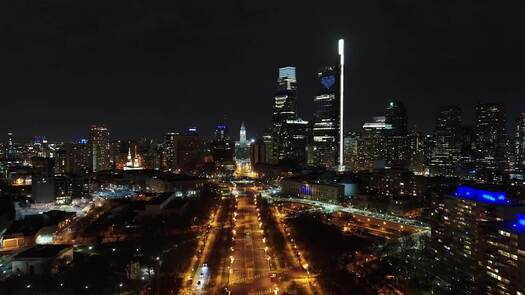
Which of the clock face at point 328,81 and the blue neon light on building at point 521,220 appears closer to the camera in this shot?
the blue neon light on building at point 521,220

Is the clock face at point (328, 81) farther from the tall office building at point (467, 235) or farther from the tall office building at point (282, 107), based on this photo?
the tall office building at point (467, 235)

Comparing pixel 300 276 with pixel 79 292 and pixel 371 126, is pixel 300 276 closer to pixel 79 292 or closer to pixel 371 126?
pixel 79 292

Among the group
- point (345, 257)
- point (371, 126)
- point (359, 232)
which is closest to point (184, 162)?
point (371, 126)

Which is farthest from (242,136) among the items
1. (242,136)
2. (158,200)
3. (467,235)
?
(467,235)

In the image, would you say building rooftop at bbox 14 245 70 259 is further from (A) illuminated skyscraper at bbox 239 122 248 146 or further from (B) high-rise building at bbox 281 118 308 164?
(A) illuminated skyscraper at bbox 239 122 248 146

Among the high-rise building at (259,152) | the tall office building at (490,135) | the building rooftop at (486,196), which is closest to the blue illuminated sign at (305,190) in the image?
the building rooftop at (486,196)

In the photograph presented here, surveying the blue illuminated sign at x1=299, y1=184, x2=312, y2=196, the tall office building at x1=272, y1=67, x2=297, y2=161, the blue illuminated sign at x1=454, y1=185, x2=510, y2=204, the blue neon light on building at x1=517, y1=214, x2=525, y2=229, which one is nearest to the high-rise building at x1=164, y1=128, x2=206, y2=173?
the tall office building at x1=272, y1=67, x2=297, y2=161

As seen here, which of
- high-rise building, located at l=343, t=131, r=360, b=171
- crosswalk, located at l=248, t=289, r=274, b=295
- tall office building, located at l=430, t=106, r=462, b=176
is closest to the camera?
crosswalk, located at l=248, t=289, r=274, b=295

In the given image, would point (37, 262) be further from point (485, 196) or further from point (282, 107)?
point (282, 107)
